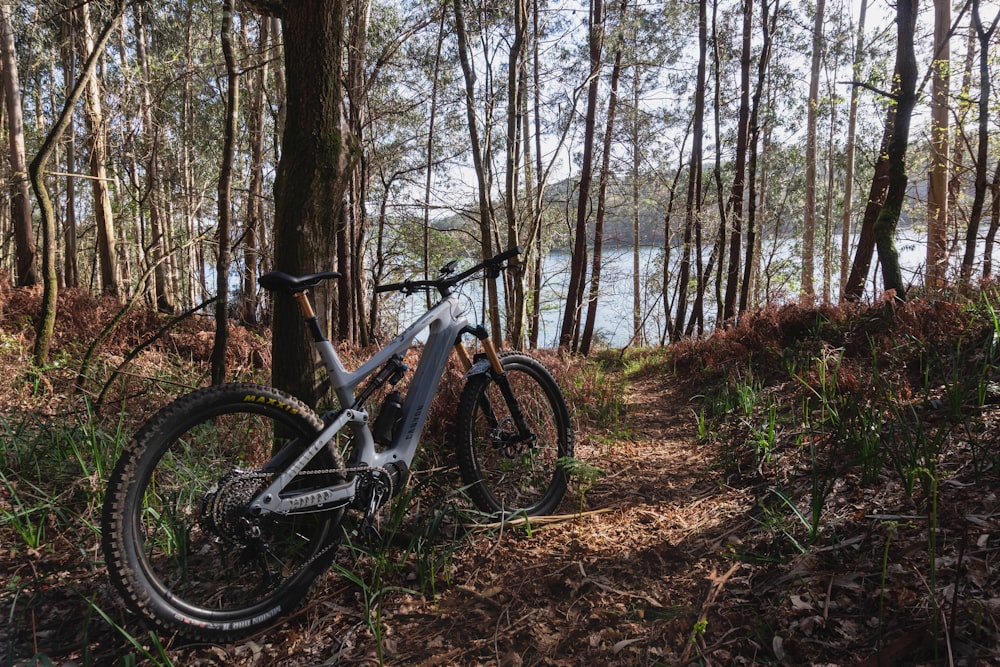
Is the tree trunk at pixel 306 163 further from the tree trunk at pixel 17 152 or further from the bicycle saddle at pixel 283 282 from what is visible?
the tree trunk at pixel 17 152

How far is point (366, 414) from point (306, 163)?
3.51 feet

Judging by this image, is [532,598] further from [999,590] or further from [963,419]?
[963,419]

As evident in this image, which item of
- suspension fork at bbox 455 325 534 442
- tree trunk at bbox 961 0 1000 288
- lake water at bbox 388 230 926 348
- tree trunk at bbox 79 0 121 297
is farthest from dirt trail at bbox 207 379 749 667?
lake water at bbox 388 230 926 348

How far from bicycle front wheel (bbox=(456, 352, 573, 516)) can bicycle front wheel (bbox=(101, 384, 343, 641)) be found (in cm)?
67

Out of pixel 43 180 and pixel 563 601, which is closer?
pixel 563 601

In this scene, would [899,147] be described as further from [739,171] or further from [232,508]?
[739,171]

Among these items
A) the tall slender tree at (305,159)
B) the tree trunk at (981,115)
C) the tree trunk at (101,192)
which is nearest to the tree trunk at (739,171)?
the tree trunk at (981,115)

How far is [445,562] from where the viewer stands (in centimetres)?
204

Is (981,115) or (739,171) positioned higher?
(739,171)

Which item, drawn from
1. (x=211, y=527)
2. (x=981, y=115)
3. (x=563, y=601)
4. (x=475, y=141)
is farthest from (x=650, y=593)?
(x=981, y=115)

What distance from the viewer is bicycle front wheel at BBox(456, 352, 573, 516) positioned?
2.41 metres

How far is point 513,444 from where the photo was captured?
2676 millimetres

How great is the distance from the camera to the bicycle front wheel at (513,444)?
2.41 meters

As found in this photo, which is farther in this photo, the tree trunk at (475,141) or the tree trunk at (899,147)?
the tree trunk at (475,141)
